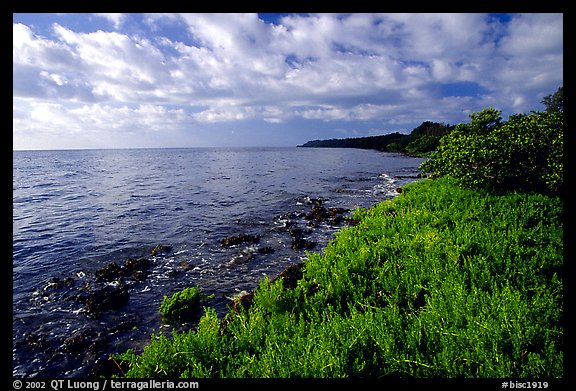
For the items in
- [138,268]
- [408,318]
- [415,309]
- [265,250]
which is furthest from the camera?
[265,250]

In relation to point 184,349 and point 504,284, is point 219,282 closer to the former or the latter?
point 184,349

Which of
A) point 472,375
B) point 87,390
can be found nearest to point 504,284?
point 472,375

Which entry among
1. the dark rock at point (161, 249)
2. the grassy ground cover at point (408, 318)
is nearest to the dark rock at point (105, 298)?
the grassy ground cover at point (408, 318)

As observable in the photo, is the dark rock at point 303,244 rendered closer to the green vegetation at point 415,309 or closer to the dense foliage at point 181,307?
the green vegetation at point 415,309

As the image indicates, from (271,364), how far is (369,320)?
2.10 metres

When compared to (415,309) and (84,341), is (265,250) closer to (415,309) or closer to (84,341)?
(84,341)

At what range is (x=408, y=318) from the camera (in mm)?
5477

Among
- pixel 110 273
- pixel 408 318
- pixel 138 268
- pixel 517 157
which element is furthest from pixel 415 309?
pixel 517 157

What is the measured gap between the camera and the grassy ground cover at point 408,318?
418 cm

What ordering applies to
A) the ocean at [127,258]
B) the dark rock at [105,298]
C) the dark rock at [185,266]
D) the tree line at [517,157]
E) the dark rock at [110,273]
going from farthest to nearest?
the tree line at [517,157], the dark rock at [185,266], the dark rock at [110,273], the dark rock at [105,298], the ocean at [127,258]

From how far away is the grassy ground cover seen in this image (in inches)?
164

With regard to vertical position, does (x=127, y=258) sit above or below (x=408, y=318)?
Answer: below

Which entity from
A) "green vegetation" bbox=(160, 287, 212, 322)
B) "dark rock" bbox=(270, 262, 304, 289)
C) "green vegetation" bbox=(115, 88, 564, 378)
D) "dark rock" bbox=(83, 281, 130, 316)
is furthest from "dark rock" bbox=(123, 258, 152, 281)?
"dark rock" bbox=(270, 262, 304, 289)

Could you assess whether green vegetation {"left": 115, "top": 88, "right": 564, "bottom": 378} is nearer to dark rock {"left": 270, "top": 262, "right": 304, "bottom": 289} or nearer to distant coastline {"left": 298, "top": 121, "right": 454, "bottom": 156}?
dark rock {"left": 270, "top": 262, "right": 304, "bottom": 289}
